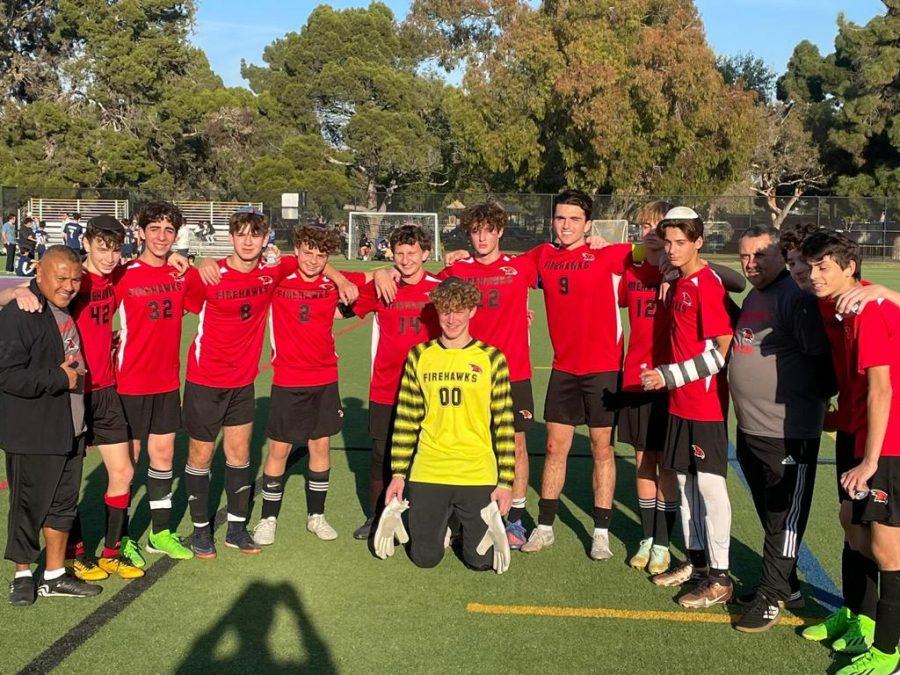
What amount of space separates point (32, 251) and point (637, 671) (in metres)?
26.6

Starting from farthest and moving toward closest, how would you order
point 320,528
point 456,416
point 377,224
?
point 377,224 → point 320,528 → point 456,416

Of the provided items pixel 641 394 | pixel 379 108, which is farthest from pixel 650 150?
pixel 641 394

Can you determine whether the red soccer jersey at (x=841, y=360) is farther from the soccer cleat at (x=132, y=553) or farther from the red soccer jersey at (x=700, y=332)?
the soccer cleat at (x=132, y=553)

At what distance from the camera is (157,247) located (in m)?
5.13

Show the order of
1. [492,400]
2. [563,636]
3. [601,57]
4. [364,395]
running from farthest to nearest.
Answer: [601,57] < [364,395] < [492,400] < [563,636]

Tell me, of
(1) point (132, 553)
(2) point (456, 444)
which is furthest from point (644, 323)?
(1) point (132, 553)

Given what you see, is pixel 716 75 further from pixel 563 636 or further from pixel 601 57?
pixel 563 636

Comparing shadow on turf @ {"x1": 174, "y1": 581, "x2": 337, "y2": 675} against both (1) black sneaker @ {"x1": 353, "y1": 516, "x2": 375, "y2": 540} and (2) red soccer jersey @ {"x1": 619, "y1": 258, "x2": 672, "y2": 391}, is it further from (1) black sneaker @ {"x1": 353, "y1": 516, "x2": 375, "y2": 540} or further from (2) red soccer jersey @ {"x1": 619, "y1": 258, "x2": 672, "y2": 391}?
(2) red soccer jersey @ {"x1": 619, "y1": 258, "x2": 672, "y2": 391}

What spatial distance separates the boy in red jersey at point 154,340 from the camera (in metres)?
5.11

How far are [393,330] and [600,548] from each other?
183 centimetres

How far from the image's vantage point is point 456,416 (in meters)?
5.07

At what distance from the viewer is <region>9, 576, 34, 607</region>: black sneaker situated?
4504mm

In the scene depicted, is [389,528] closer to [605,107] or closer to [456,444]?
[456,444]

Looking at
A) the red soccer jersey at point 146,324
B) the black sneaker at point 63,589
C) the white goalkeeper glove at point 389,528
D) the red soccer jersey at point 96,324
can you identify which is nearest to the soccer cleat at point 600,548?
the white goalkeeper glove at point 389,528
